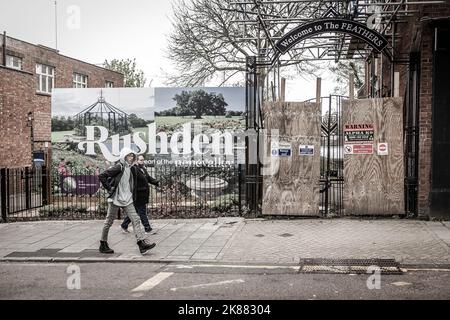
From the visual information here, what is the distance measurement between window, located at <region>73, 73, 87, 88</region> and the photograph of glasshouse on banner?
16705mm

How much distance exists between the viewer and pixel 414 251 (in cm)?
874

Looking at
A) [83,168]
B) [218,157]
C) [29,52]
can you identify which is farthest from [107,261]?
[29,52]

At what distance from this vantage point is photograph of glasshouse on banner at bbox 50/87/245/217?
635 inches

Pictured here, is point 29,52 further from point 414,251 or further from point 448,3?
point 414,251

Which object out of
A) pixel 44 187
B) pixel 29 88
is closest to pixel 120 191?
pixel 44 187

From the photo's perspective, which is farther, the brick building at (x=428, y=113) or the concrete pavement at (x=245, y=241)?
the brick building at (x=428, y=113)

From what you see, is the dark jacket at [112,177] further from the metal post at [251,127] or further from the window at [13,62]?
the window at [13,62]

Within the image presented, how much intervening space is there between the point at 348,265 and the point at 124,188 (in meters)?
4.08

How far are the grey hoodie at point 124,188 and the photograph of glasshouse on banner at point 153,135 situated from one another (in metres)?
6.18

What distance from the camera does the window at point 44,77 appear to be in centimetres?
2939

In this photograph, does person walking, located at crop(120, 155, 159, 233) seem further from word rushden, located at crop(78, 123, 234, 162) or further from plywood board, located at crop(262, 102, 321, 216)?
word rushden, located at crop(78, 123, 234, 162)

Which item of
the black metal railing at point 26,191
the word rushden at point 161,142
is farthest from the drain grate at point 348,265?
the word rushden at point 161,142

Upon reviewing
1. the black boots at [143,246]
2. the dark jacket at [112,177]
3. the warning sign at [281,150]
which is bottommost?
the black boots at [143,246]

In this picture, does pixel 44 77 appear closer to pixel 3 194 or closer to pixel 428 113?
pixel 3 194
